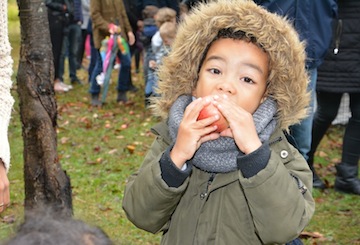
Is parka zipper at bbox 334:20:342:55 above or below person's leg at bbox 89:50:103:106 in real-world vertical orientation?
above

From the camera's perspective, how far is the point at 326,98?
5.54 metres

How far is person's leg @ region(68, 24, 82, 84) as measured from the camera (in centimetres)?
1226

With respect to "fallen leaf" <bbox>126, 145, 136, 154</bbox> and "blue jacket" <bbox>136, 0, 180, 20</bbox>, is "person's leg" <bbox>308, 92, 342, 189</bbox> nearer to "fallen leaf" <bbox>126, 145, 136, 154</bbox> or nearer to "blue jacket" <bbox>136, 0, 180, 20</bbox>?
"fallen leaf" <bbox>126, 145, 136, 154</bbox>

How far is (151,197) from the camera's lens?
2.61 m

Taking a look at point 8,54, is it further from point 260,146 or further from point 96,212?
point 96,212

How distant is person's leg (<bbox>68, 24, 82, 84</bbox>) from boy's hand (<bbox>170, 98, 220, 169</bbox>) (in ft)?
32.6

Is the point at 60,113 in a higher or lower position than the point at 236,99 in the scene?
lower

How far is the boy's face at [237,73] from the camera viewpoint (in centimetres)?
267

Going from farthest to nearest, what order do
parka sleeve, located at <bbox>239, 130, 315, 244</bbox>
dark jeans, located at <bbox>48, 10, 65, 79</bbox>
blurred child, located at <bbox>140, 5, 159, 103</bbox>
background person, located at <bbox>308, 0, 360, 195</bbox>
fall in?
dark jeans, located at <bbox>48, 10, 65, 79</bbox>
blurred child, located at <bbox>140, 5, 159, 103</bbox>
background person, located at <bbox>308, 0, 360, 195</bbox>
parka sleeve, located at <bbox>239, 130, 315, 244</bbox>

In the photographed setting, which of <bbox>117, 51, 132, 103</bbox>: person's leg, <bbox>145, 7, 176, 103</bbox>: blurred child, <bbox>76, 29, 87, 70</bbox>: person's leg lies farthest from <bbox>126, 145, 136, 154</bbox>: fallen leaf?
<bbox>76, 29, 87, 70</bbox>: person's leg

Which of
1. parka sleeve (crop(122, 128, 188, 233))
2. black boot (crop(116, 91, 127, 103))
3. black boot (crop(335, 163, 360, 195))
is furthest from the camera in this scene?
black boot (crop(116, 91, 127, 103))

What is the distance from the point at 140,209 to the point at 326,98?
323cm

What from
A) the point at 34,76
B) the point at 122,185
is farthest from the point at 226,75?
the point at 122,185

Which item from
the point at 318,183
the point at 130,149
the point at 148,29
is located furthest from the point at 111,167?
the point at 148,29
